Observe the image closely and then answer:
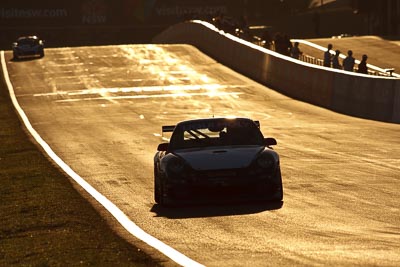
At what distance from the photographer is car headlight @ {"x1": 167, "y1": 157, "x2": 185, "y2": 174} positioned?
53.1 feet

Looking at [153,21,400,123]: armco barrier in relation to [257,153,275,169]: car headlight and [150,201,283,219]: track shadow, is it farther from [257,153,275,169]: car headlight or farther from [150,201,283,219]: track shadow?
[150,201,283,219]: track shadow

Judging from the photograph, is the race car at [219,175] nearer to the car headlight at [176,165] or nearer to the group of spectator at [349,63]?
the car headlight at [176,165]

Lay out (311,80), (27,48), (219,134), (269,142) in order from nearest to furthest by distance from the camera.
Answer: (269,142)
(219,134)
(311,80)
(27,48)

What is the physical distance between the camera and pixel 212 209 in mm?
15812

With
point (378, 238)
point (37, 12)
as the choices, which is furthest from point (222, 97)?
point (37, 12)

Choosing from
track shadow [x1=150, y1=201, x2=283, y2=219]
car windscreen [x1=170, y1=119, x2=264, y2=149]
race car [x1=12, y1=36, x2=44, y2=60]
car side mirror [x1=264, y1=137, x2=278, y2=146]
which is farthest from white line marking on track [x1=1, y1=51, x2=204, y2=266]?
race car [x1=12, y1=36, x2=44, y2=60]

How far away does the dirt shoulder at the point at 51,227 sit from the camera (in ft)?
37.5

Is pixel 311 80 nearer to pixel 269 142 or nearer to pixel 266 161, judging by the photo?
pixel 269 142

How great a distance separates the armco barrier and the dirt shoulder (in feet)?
45.6

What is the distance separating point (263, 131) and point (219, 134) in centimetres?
1467

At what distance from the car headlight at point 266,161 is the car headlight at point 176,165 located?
1007 mm

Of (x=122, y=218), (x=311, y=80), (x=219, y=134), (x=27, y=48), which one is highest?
(x=219, y=134)

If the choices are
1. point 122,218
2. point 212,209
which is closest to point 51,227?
point 122,218

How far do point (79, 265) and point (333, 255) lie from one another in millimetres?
2257
